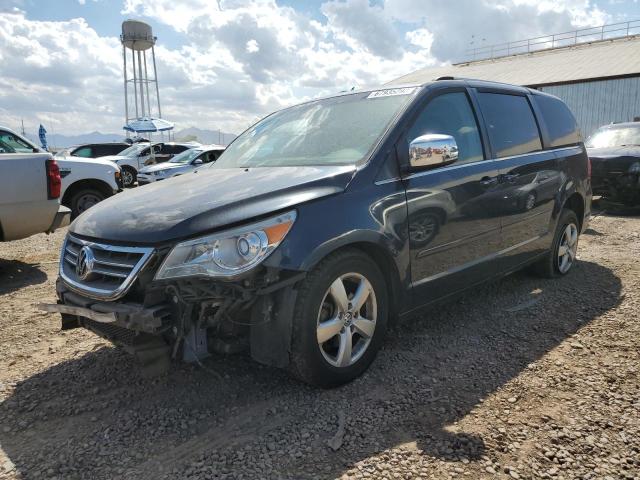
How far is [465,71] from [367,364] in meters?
37.1

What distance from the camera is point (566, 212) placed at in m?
4.87

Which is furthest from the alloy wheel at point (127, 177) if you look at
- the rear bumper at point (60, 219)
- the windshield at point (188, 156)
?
the rear bumper at point (60, 219)

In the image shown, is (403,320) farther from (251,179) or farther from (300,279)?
(251,179)

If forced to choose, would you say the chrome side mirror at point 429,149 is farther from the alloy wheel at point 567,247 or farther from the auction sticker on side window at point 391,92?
the alloy wheel at point 567,247

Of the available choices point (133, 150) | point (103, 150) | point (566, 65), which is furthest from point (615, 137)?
point (566, 65)

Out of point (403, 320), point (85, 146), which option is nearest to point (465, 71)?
point (85, 146)

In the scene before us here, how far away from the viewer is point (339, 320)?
109 inches

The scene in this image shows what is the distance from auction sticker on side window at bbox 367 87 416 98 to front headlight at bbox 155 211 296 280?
155cm

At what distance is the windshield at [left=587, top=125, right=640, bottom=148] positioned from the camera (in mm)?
9641

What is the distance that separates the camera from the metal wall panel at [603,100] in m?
22.8

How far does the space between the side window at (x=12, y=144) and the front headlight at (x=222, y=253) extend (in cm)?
444

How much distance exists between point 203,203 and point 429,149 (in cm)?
138

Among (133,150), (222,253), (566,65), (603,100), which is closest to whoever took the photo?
(222,253)

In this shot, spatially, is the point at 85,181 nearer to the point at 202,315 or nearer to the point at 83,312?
the point at 83,312
